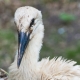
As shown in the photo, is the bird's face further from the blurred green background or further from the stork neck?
the blurred green background

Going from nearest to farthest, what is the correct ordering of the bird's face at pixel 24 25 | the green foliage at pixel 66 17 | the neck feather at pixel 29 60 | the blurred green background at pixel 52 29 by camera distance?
the bird's face at pixel 24 25, the neck feather at pixel 29 60, the blurred green background at pixel 52 29, the green foliage at pixel 66 17

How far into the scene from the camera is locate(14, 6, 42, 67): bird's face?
11.6ft

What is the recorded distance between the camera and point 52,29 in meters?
8.20

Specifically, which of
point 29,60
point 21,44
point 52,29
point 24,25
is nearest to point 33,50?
point 29,60

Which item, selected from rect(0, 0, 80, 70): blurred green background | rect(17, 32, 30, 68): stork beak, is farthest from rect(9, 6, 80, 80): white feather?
rect(0, 0, 80, 70): blurred green background

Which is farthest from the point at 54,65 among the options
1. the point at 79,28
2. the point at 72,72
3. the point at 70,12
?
the point at 70,12

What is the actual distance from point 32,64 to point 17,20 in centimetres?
53

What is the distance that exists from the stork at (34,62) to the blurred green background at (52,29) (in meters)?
2.96

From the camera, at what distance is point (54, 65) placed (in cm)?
A: 392

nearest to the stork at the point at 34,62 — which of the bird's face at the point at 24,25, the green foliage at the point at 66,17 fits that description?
the bird's face at the point at 24,25

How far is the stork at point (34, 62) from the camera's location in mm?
3598

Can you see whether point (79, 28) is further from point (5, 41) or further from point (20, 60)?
point (20, 60)

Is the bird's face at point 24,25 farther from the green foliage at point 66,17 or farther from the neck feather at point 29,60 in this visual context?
the green foliage at point 66,17

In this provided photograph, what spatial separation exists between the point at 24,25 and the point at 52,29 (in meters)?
4.71
